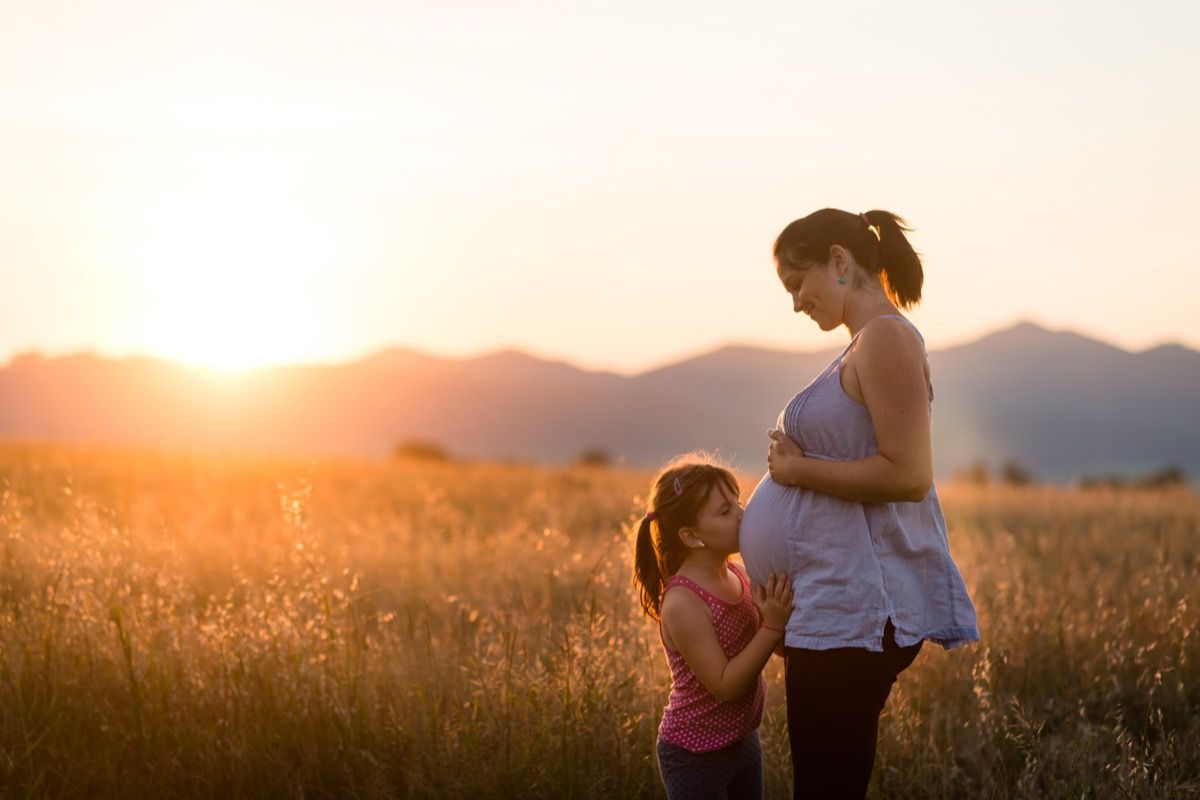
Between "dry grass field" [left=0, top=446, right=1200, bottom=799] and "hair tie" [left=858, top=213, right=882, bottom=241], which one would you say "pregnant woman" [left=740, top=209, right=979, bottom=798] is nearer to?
"hair tie" [left=858, top=213, right=882, bottom=241]

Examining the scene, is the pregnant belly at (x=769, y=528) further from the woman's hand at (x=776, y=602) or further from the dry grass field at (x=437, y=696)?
the dry grass field at (x=437, y=696)

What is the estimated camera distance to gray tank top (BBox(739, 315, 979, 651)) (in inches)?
127

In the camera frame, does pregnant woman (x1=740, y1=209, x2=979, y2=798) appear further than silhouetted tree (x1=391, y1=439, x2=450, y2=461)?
No

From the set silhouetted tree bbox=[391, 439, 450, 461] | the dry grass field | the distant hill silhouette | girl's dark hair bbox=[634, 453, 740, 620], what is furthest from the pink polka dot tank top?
the distant hill silhouette

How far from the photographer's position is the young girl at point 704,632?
11.5ft

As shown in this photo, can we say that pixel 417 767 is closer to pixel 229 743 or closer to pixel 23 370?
pixel 229 743

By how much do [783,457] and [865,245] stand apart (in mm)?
687

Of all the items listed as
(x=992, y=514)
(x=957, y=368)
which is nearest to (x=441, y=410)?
(x=957, y=368)

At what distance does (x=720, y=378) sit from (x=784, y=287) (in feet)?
545

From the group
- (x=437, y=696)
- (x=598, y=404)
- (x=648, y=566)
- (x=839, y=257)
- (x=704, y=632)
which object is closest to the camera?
(x=839, y=257)

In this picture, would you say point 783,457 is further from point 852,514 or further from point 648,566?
point 648,566

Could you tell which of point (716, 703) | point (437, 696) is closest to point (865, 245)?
point (716, 703)

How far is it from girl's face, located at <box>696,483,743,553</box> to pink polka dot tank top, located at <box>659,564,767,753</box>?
15 cm

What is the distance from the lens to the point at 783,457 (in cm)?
333
